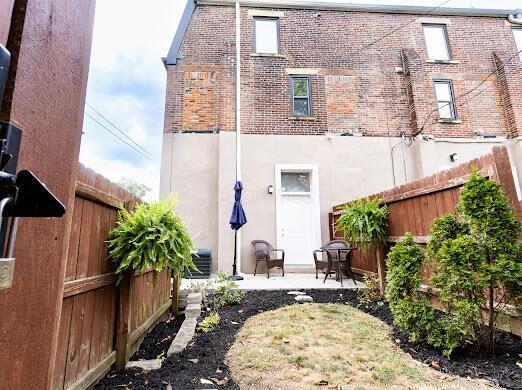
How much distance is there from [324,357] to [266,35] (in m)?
9.12

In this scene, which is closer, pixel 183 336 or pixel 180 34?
pixel 183 336

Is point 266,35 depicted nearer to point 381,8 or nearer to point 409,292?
point 381,8

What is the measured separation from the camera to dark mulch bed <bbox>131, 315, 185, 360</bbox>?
9.64 feet

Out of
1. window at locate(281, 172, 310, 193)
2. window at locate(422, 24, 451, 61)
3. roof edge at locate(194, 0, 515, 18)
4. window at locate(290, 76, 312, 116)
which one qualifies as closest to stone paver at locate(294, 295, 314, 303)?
window at locate(281, 172, 310, 193)

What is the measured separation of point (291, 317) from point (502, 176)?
8.93 feet

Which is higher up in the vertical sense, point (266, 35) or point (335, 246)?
point (266, 35)

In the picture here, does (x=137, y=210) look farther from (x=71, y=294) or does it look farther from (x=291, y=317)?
Result: (x=291, y=317)

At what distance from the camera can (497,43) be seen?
9273mm

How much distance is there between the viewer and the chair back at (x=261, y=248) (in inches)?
282

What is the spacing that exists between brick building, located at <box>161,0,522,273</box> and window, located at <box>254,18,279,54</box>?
0.11 ft

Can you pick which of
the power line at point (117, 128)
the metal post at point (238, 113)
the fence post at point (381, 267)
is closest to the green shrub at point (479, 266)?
the fence post at point (381, 267)

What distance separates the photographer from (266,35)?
9.02m

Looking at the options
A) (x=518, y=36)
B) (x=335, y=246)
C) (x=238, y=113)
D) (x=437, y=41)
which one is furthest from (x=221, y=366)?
(x=518, y=36)

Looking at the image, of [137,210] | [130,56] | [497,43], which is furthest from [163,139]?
[130,56]
